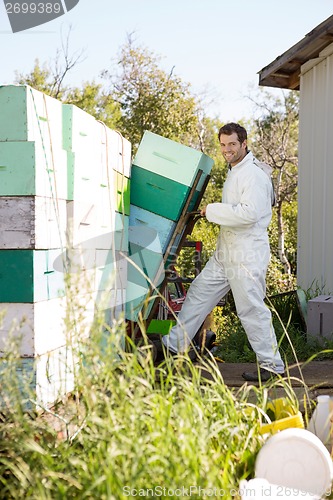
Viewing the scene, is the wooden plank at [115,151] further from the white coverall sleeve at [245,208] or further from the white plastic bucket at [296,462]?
the white plastic bucket at [296,462]

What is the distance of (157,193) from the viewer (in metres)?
4.72

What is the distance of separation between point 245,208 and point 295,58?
167 inches

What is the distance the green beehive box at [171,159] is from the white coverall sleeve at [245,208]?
0.28m

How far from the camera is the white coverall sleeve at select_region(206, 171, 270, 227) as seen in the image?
15.4 ft

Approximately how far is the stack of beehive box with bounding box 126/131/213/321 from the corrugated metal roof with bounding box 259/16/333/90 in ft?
11.1

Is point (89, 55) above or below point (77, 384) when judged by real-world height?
above

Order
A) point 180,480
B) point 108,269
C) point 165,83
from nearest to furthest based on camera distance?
point 180,480 < point 108,269 < point 165,83

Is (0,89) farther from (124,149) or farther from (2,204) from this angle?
(124,149)

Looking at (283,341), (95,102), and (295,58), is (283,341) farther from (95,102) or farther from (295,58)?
(95,102)

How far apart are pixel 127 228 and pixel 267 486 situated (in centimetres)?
238

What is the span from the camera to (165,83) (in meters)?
19.4

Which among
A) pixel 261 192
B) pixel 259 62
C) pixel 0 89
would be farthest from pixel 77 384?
pixel 259 62

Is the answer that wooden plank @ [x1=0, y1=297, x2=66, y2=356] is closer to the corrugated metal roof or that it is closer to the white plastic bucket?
the white plastic bucket

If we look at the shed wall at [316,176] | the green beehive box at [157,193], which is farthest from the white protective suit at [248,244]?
the shed wall at [316,176]
